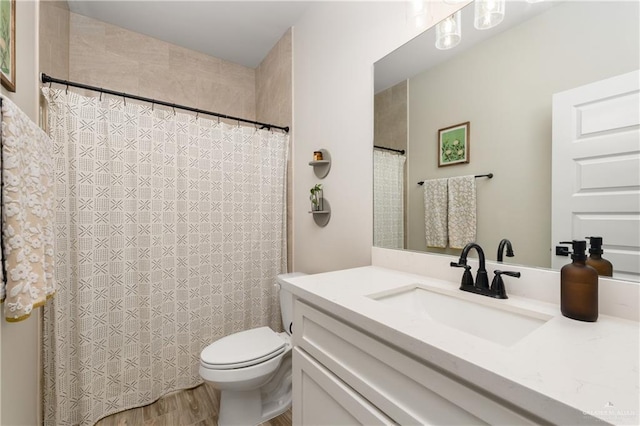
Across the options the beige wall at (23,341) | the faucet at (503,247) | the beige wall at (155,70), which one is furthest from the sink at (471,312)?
the beige wall at (155,70)

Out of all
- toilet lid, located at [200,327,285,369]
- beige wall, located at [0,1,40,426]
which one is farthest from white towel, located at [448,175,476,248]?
beige wall, located at [0,1,40,426]

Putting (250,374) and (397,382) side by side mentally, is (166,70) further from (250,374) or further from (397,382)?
(397,382)

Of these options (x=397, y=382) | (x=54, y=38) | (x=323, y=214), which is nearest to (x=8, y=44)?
(x=54, y=38)

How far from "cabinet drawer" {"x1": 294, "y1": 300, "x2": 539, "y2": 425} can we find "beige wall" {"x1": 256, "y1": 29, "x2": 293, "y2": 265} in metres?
1.37

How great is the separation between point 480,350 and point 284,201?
5.88 feet

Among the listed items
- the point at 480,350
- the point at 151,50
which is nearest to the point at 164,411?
the point at 480,350

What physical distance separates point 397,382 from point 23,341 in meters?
1.45

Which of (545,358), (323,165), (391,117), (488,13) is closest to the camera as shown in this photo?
(545,358)

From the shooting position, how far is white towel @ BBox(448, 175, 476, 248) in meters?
1.05

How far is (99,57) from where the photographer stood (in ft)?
6.66

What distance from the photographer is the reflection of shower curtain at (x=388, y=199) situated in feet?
4.31

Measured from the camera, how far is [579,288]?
0.67 metres

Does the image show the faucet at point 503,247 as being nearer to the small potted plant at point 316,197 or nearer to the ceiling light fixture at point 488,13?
the ceiling light fixture at point 488,13

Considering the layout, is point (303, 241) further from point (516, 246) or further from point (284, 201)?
point (516, 246)
